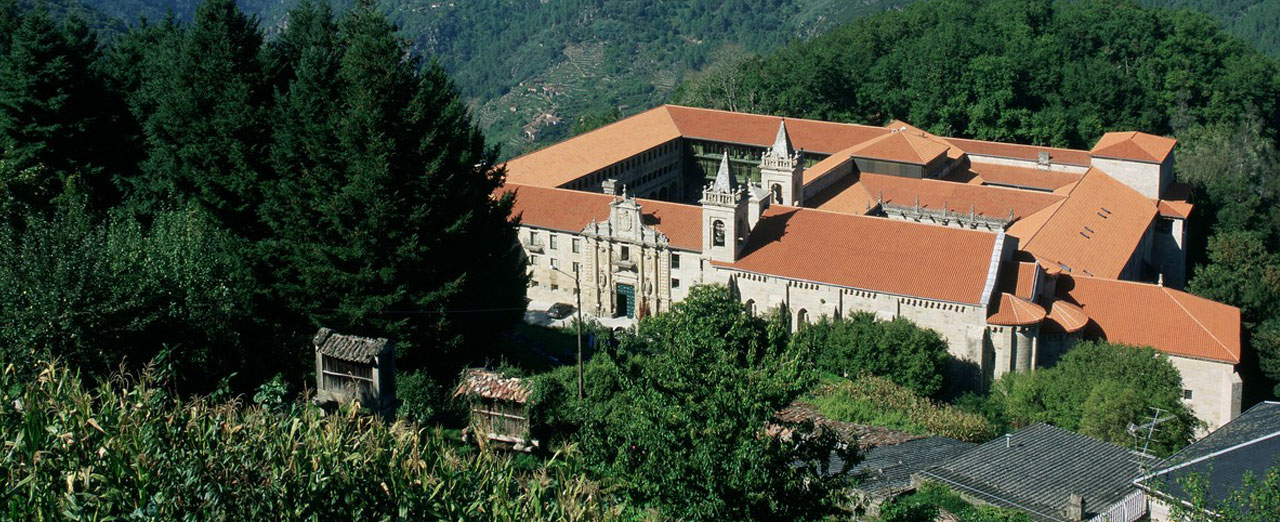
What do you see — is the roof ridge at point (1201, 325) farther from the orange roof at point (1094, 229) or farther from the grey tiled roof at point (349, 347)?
the grey tiled roof at point (349, 347)

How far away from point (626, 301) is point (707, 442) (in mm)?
37385

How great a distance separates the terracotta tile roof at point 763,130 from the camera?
76750 mm

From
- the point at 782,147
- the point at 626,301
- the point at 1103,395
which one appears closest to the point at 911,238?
the point at 782,147

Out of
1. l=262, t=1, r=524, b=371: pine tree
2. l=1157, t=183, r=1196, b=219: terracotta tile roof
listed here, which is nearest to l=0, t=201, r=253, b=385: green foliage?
l=262, t=1, r=524, b=371: pine tree

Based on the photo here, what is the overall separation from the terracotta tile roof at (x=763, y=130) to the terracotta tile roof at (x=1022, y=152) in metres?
5.14

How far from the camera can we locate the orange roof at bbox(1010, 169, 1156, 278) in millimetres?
55062

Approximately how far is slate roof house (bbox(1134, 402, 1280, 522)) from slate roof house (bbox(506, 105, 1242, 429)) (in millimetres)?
15893

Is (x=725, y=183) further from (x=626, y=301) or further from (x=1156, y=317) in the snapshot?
(x=1156, y=317)

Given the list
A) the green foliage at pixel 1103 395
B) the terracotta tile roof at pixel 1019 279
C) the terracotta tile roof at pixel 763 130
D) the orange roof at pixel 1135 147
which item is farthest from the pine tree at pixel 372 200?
the orange roof at pixel 1135 147

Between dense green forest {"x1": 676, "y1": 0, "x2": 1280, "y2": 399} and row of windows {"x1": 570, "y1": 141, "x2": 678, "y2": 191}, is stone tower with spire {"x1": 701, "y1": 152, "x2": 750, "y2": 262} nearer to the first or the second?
row of windows {"x1": 570, "y1": 141, "x2": 678, "y2": 191}

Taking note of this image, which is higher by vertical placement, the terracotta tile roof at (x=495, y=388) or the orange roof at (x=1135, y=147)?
the orange roof at (x=1135, y=147)

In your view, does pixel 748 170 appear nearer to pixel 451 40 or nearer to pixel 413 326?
pixel 413 326

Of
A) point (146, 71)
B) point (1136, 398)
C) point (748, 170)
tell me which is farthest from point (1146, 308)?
point (146, 71)

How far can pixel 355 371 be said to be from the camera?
101ft
